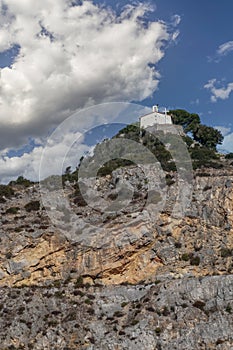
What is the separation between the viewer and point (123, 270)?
1464 inches

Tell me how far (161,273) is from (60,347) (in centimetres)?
1177

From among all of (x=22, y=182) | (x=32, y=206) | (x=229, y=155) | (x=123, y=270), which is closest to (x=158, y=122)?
(x=229, y=155)

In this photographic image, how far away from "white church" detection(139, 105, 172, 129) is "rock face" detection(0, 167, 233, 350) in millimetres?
26788

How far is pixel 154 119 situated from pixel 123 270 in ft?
139

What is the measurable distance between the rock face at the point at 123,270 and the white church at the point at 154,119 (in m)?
26.8

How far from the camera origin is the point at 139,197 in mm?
44312

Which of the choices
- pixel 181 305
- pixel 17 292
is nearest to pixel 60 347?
pixel 17 292

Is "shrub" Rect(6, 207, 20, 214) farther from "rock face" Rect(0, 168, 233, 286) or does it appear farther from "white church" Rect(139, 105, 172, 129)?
"white church" Rect(139, 105, 172, 129)

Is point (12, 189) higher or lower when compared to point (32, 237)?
higher

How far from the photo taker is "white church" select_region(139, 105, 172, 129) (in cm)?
7447

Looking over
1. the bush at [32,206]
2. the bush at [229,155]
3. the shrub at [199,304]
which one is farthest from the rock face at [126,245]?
the bush at [229,155]

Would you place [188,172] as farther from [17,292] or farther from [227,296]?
[17,292]

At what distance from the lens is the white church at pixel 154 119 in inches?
2932

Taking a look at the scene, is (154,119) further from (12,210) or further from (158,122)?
(12,210)
